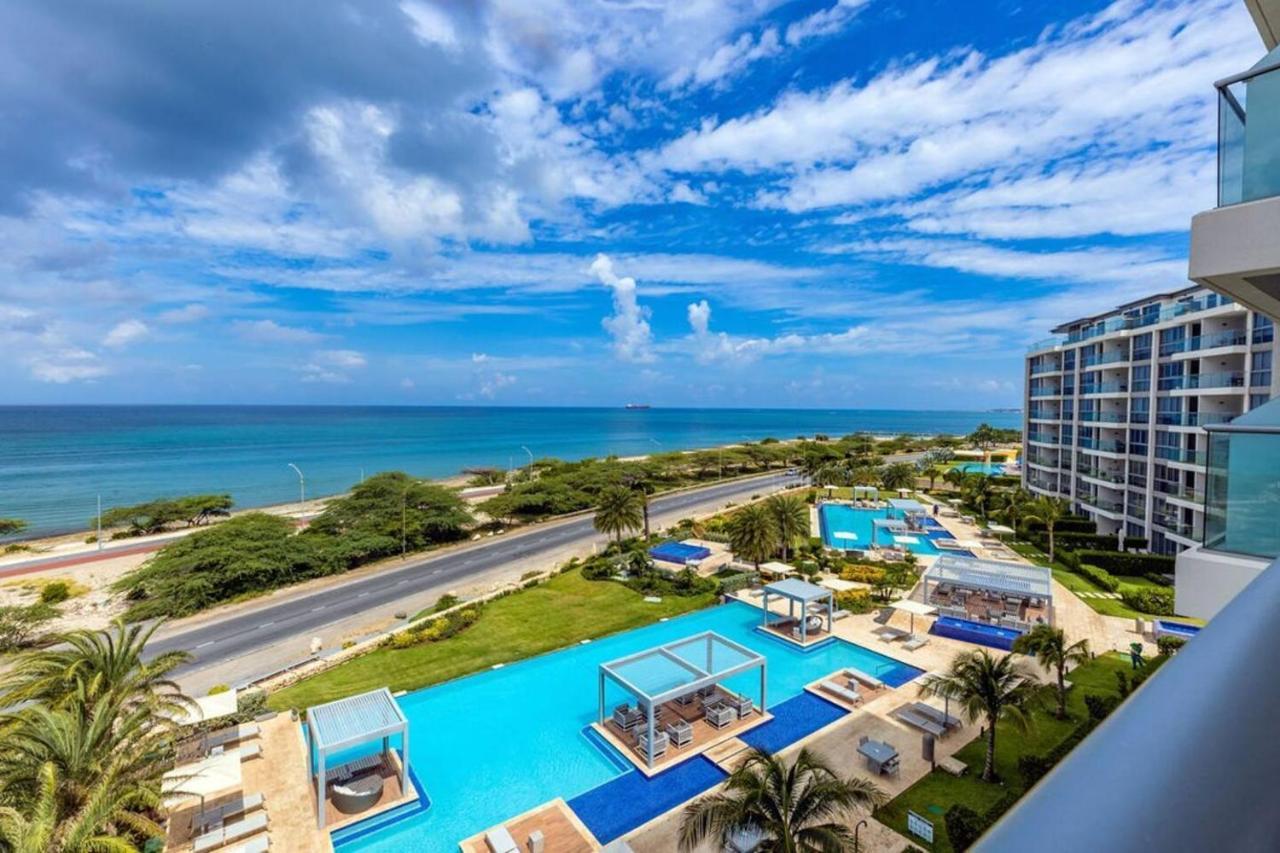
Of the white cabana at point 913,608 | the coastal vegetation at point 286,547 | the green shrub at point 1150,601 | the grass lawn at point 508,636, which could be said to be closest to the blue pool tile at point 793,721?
the white cabana at point 913,608

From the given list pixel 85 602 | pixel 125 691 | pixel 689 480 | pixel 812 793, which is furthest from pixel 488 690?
pixel 689 480

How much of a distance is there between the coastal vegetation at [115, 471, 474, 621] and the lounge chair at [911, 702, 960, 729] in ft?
111

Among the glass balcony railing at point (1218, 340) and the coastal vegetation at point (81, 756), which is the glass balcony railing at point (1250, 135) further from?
the glass balcony railing at point (1218, 340)

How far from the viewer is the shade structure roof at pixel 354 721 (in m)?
15.6

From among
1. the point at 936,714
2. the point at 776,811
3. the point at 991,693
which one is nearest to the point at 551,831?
the point at 776,811

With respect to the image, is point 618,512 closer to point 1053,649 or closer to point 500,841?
point 1053,649

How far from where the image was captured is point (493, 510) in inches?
2042

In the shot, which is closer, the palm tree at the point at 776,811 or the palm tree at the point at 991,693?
A: the palm tree at the point at 776,811

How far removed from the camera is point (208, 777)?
15328mm

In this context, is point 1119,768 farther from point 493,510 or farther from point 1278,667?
point 493,510

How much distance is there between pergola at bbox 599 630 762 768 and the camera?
17922 mm

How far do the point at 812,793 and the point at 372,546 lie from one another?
119 feet

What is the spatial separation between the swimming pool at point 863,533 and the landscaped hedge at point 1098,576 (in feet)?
19.3

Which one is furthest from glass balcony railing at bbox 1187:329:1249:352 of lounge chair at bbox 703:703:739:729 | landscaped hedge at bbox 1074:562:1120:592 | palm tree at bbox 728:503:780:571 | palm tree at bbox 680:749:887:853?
palm tree at bbox 680:749:887:853
